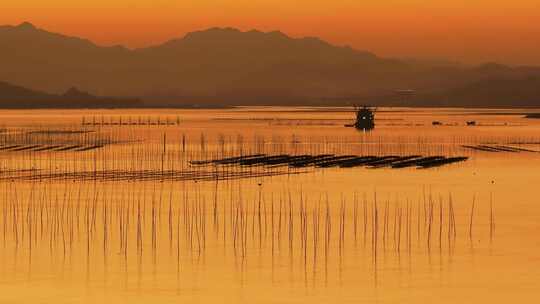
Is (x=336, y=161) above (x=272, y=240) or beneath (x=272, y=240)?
above

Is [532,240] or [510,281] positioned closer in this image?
[510,281]

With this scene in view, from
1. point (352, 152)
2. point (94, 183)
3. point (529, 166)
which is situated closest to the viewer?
point (94, 183)

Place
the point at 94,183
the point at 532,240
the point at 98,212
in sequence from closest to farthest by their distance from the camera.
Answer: the point at 532,240, the point at 98,212, the point at 94,183

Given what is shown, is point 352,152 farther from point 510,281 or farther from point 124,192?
point 510,281

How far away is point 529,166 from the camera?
77.4m

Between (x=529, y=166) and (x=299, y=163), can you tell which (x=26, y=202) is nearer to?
(x=299, y=163)

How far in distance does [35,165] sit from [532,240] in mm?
39663

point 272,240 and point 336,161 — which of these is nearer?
point 272,240

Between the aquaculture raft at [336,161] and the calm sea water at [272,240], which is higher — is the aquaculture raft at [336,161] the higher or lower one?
the higher one

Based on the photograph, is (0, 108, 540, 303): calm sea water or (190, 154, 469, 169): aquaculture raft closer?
(0, 108, 540, 303): calm sea water

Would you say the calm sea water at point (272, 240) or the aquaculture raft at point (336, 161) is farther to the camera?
the aquaculture raft at point (336, 161)

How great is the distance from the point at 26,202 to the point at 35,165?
23.6m

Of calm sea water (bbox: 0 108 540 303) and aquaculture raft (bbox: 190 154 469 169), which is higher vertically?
aquaculture raft (bbox: 190 154 469 169)

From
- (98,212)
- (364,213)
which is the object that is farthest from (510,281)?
(98,212)
